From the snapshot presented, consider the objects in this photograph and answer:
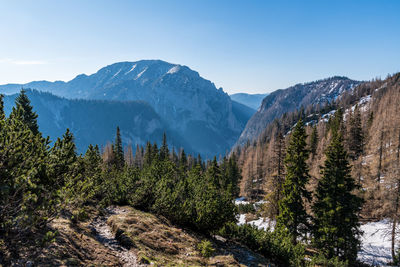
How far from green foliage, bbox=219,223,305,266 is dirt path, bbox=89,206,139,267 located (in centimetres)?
783

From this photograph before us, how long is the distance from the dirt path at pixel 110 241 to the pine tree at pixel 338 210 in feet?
66.2

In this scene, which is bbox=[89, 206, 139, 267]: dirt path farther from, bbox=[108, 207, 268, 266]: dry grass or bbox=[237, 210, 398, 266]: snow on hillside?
bbox=[237, 210, 398, 266]: snow on hillside

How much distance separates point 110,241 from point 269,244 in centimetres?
1053

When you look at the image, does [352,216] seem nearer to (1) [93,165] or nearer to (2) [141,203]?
(2) [141,203]

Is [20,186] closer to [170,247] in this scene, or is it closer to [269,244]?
[170,247]

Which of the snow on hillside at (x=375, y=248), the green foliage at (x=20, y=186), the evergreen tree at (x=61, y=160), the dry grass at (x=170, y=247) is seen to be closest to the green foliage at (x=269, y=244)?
the dry grass at (x=170, y=247)

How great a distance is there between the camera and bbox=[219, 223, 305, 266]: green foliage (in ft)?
46.2

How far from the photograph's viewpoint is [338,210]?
21.1 meters

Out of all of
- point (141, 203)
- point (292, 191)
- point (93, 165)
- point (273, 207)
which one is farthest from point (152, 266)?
point (273, 207)

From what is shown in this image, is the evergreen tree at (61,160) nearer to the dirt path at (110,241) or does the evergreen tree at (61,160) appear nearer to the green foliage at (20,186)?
the green foliage at (20,186)

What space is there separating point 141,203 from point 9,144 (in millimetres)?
14253

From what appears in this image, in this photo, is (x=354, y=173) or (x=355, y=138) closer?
(x=354, y=173)

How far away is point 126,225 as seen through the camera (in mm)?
11531

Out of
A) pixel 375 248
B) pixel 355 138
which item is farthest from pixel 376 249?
pixel 355 138
